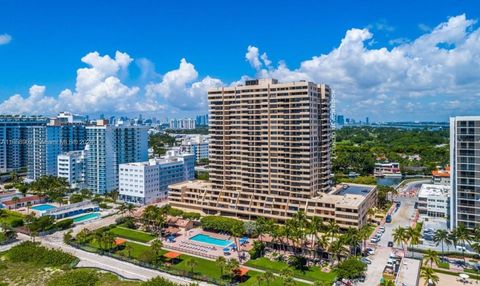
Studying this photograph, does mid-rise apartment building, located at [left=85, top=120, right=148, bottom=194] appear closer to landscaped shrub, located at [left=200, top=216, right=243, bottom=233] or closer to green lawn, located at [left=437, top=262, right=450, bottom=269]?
landscaped shrub, located at [left=200, top=216, right=243, bottom=233]

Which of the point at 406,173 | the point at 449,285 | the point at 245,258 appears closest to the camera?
the point at 449,285

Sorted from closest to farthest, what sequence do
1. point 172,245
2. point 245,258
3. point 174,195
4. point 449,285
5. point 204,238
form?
point 449,285, point 245,258, point 172,245, point 204,238, point 174,195

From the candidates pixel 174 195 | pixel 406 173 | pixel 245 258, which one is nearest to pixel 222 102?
pixel 174 195

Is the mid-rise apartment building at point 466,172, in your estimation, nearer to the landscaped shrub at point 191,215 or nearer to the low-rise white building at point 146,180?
the landscaped shrub at point 191,215

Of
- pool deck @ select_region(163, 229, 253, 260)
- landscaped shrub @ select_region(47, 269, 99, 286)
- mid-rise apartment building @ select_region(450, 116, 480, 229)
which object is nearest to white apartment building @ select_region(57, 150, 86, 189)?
pool deck @ select_region(163, 229, 253, 260)

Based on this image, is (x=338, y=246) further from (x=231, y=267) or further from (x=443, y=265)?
(x=443, y=265)

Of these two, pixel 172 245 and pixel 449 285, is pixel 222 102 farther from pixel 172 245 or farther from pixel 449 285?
pixel 449 285
